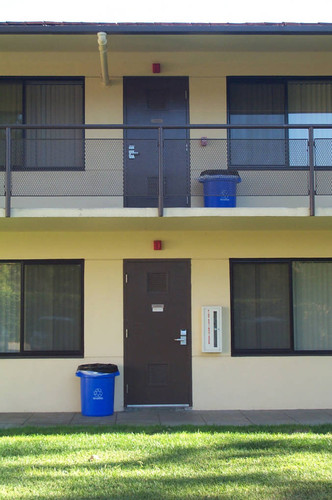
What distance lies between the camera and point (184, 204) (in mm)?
10391

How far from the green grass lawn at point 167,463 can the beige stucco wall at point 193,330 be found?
1.49 m

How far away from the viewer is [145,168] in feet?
34.1

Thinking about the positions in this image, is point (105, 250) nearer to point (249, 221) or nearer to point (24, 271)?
point (24, 271)

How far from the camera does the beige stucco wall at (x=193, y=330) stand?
10.2m

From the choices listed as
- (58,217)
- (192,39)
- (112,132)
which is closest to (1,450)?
(58,217)

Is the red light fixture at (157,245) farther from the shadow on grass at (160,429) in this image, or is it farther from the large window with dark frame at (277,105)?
the shadow on grass at (160,429)

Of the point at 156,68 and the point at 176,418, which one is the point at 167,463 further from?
the point at 156,68

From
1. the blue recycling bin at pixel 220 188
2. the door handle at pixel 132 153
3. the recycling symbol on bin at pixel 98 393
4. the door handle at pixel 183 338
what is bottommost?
the recycling symbol on bin at pixel 98 393

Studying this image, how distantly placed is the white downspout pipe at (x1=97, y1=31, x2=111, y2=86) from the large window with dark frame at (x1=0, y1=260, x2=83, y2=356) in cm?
317

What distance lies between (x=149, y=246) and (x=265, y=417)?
3398mm

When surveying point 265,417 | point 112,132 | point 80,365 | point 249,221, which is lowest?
point 265,417

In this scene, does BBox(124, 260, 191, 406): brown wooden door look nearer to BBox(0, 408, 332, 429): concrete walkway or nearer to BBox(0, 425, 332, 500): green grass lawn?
BBox(0, 408, 332, 429): concrete walkway

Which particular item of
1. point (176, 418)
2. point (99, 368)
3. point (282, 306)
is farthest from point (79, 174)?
point (176, 418)

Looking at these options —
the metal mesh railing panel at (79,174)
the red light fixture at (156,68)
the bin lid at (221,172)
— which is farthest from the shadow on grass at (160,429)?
the red light fixture at (156,68)
